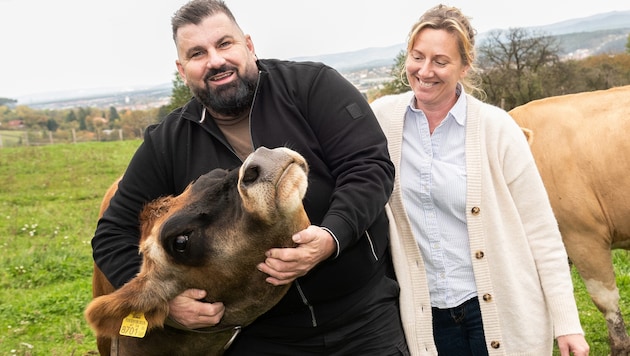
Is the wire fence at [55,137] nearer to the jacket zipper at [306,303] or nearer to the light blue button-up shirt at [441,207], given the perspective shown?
the light blue button-up shirt at [441,207]

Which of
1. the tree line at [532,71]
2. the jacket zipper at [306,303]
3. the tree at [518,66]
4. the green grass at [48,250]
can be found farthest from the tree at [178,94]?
the jacket zipper at [306,303]

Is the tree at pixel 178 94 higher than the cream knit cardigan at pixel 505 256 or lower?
lower

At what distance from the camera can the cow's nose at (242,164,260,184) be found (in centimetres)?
230

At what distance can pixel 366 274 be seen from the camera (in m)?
3.01

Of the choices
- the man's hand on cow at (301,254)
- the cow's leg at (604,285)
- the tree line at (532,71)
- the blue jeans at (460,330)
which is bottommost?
the tree line at (532,71)

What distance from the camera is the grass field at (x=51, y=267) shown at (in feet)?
21.2

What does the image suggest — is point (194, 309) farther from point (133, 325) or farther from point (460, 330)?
point (460, 330)

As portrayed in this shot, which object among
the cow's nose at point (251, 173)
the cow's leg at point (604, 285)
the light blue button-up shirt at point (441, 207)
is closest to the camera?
the cow's nose at point (251, 173)

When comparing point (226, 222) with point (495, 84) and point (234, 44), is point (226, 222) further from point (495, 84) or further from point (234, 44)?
point (495, 84)

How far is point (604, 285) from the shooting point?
5.57m

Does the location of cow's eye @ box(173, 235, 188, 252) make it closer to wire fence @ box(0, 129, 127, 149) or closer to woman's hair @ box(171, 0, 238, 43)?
woman's hair @ box(171, 0, 238, 43)

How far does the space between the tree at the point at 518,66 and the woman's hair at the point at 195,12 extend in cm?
2513

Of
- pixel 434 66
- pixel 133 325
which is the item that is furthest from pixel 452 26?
pixel 133 325

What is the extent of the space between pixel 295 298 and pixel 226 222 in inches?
23.0
